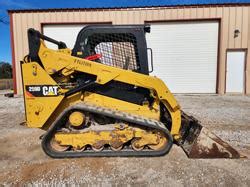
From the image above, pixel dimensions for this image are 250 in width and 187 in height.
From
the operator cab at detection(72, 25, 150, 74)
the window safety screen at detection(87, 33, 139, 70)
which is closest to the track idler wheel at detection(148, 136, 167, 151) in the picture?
the operator cab at detection(72, 25, 150, 74)

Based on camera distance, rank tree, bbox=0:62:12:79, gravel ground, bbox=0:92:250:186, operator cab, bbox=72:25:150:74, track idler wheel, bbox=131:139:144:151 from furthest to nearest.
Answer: tree, bbox=0:62:12:79 < operator cab, bbox=72:25:150:74 < track idler wheel, bbox=131:139:144:151 < gravel ground, bbox=0:92:250:186

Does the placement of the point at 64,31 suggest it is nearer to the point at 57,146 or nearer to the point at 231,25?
the point at 231,25

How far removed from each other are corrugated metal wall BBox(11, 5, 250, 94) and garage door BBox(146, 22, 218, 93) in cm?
38

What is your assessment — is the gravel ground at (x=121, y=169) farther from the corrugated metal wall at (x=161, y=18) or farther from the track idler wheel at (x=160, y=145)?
the corrugated metal wall at (x=161, y=18)

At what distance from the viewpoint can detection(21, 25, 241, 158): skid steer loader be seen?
3.72 m

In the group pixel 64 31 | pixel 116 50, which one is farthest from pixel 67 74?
pixel 64 31

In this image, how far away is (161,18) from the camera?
40.8 ft

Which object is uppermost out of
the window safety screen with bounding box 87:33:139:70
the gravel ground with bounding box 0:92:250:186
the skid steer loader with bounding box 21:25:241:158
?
the window safety screen with bounding box 87:33:139:70

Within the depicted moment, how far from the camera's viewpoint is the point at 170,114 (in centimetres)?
408

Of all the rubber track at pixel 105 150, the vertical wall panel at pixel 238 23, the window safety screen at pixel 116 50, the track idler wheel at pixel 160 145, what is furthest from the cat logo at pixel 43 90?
the vertical wall panel at pixel 238 23

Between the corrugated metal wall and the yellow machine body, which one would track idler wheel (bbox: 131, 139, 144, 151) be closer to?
the yellow machine body

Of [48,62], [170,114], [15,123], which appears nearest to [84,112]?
[48,62]

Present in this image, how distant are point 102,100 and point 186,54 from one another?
981 cm

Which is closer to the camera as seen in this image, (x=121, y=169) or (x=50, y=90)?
(x=121, y=169)
